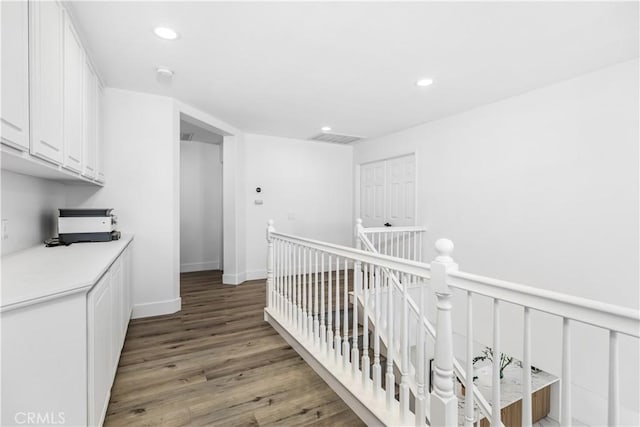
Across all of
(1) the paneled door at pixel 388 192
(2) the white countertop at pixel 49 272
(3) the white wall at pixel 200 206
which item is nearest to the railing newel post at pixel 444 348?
(2) the white countertop at pixel 49 272

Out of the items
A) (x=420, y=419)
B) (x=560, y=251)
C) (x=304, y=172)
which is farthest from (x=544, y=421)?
(x=304, y=172)

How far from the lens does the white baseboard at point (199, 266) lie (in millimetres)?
5520

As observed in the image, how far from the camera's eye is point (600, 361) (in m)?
2.57

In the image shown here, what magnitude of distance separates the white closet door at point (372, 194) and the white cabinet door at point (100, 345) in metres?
4.15

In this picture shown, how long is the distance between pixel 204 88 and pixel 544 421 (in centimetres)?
479

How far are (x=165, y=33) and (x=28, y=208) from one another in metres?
1.65

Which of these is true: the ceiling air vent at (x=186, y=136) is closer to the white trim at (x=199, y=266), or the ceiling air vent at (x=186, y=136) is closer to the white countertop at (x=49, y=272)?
the white trim at (x=199, y=266)

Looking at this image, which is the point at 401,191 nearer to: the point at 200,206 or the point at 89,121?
the point at 200,206

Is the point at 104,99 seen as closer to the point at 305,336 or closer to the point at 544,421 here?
the point at 305,336

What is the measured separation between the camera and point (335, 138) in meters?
5.33

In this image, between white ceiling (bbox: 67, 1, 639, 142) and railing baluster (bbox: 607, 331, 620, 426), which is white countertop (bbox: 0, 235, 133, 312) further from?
railing baluster (bbox: 607, 331, 620, 426)

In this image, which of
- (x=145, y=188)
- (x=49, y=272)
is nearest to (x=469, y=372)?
(x=49, y=272)

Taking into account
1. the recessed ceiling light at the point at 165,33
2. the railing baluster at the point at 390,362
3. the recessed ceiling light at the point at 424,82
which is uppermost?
the recessed ceiling light at the point at 424,82

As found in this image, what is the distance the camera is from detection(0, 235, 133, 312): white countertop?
3.62 ft
